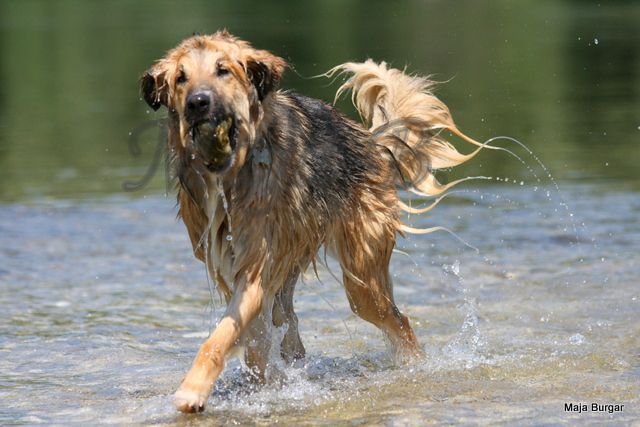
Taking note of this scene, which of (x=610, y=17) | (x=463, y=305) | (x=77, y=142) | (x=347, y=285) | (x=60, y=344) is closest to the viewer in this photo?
(x=347, y=285)

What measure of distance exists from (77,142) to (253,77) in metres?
11.9

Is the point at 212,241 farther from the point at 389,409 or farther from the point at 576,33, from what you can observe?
the point at 576,33

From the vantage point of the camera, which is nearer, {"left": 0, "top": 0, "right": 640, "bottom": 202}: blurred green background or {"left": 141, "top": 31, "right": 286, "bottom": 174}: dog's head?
{"left": 141, "top": 31, "right": 286, "bottom": 174}: dog's head

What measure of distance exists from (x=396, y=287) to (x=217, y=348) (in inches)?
142

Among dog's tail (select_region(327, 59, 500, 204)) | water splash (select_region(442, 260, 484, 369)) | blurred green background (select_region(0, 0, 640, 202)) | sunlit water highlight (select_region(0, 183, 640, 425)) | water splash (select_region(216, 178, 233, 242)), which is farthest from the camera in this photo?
blurred green background (select_region(0, 0, 640, 202))

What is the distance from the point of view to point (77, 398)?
664 cm

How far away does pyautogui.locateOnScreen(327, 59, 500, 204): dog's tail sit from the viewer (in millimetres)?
7594

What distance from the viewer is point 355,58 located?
81.7ft

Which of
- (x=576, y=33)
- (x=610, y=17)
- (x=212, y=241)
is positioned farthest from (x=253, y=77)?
(x=610, y=17)

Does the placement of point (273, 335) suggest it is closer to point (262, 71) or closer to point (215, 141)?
point (215, 141)

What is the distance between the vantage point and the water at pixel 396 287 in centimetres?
634

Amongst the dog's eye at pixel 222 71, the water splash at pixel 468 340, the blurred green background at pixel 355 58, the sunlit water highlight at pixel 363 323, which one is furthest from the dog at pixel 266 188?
the blurred green background at pixel 355 58

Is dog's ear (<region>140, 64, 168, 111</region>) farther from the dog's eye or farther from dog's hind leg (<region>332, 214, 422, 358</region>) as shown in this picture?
dog's hind leg (<region>332, 214, 422, 358</region>)

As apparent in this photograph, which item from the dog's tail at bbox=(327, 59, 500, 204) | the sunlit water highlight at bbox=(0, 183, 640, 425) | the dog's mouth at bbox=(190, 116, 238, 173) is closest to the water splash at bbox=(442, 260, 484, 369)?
the sunlit water highlight at bbox=(0, 183, 640, 425)
